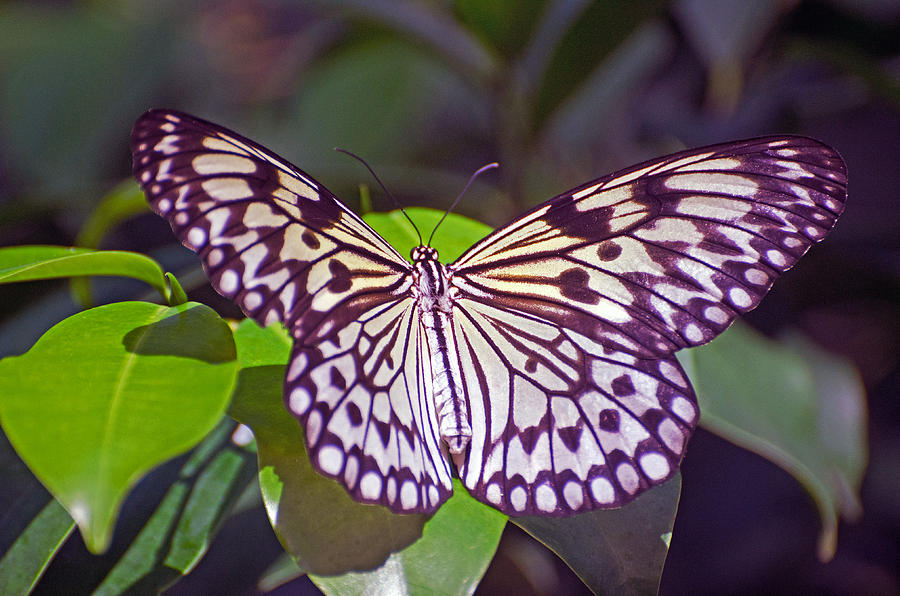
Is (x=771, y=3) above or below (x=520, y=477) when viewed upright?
above

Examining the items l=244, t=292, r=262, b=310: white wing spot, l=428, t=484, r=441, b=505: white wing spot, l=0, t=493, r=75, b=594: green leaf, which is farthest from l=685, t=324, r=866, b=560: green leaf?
l=0, t=493, r=75, b=594: green leaf

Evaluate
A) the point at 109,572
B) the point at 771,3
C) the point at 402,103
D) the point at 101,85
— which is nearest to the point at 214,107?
the point at 101,85

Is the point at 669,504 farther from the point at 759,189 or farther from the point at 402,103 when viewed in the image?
the point at 402,103

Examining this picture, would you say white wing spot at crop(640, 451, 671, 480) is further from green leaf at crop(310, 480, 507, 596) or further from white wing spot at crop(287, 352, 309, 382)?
white wing spot at crop(287, 352, 309, 382)

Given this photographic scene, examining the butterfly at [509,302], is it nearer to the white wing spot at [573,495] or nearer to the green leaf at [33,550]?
the white wing spot at [573,495]

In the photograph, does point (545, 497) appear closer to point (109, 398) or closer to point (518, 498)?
point (518, 498)

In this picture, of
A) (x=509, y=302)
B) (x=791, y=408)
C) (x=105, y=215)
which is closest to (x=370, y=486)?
(x=509, y=302)

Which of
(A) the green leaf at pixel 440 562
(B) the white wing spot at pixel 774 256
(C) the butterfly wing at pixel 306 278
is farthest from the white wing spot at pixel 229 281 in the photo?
(B) the white wing spot at pixel 774 256
